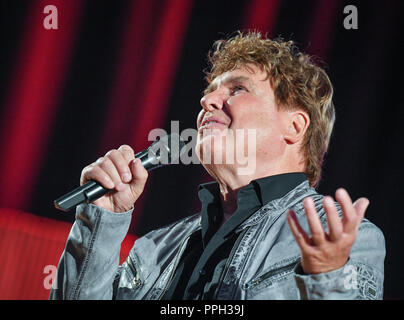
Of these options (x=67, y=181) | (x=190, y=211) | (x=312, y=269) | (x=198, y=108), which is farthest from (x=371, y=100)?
(x=67, y=181)

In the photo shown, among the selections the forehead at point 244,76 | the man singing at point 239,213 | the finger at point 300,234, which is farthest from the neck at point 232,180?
the finger at point 300,234

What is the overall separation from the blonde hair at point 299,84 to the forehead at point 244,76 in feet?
0.09

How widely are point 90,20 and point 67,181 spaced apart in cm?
118

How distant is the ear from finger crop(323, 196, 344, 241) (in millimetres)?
781

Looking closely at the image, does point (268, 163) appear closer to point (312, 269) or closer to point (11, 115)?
point (312, 269)

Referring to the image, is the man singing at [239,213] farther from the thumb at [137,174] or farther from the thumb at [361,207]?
the thumb at [361,207]

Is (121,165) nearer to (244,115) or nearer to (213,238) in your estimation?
(213,238)

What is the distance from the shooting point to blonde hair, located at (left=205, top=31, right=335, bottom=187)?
5.08 feet

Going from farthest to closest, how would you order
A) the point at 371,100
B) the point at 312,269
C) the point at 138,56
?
the point at 138,56 < the point at 371,100 < the point at 312,269

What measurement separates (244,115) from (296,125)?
9.6 inches

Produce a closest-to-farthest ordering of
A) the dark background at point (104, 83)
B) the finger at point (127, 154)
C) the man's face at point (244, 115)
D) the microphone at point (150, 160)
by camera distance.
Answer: the microphone at point (150, 160) < the finger at point (127, 154) < the man's face at point (244, 115) < the dark background at point (104, 83)

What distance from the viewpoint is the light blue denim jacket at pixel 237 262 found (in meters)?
0.91

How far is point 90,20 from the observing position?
9.53 ft

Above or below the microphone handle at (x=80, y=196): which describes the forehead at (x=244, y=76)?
above
